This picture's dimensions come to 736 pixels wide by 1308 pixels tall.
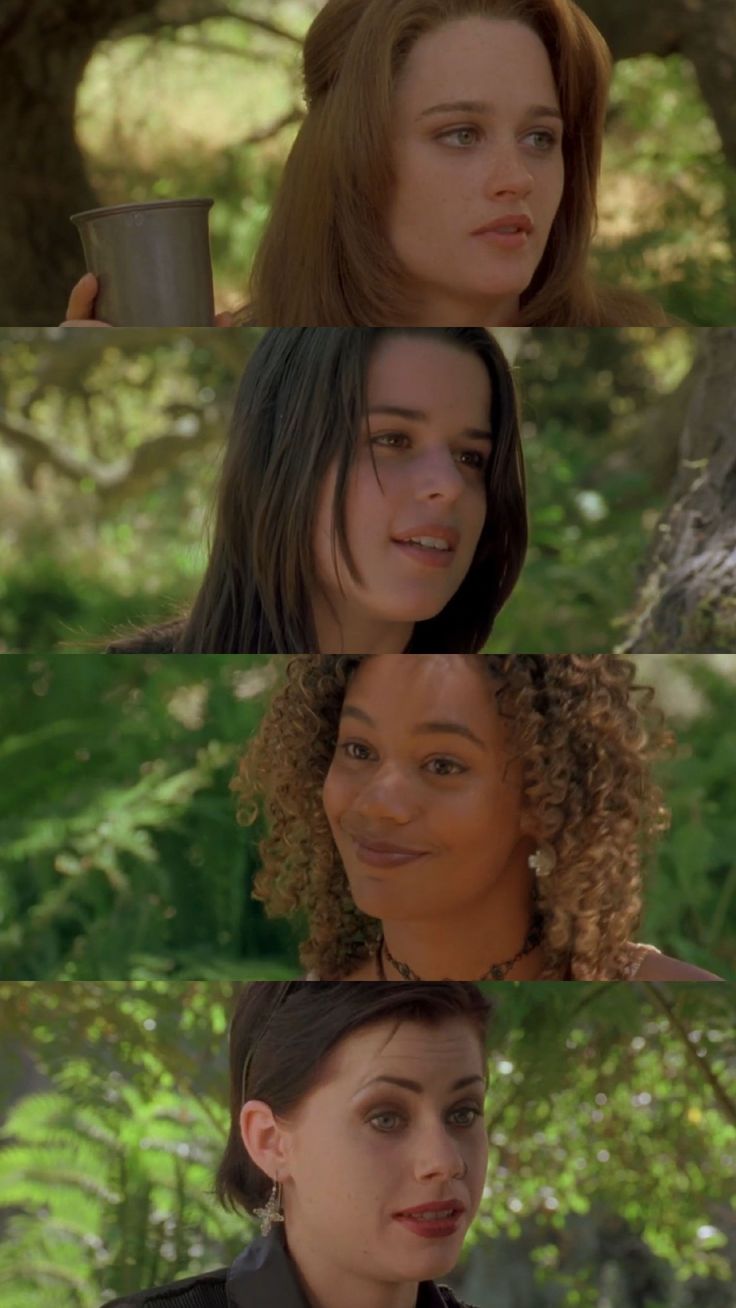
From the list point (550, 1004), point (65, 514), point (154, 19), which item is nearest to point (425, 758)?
point (550, 1004)

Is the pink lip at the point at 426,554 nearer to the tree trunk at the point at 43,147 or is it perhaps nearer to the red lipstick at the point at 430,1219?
the red lipstick at the point at 430,1219

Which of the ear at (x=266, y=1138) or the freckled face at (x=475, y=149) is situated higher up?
the freckled face at (x=475, y=149)

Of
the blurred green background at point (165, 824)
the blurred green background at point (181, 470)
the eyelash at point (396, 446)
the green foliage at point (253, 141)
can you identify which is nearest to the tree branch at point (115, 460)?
the blurred green background at point (181, 470)

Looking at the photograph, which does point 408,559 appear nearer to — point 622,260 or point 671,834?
point 671,834

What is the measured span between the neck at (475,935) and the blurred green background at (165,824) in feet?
0.20

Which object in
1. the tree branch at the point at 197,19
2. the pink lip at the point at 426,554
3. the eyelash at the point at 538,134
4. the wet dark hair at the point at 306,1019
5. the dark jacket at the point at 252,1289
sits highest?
the tree branch at the point at 197,19

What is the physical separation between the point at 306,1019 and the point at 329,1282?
14cm

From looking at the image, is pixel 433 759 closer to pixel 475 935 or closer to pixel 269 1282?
pixel 475 935

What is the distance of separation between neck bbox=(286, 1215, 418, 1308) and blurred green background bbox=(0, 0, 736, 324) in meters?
1.39

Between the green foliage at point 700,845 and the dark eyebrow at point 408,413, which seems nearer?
the dark eyebrow at point 408,413

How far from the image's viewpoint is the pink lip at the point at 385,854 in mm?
821

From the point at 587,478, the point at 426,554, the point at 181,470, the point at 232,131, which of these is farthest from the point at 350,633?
the point at 232,131

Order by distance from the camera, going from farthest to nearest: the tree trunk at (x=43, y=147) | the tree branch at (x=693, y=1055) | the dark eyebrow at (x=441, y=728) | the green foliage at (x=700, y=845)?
the tree trunk at (x=43, y=147) → the tree branch at (x=693, y=1055) → the green foliage at (x=700, y=845) → the dark eyebrow at (x=441, y=728)

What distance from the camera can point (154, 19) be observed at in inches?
100
